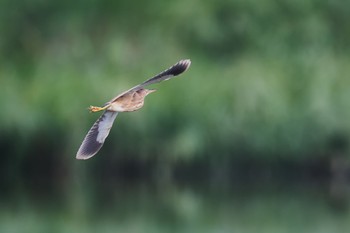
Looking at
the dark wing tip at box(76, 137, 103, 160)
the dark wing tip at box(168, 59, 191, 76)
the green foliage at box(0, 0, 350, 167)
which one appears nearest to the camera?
the dark wing tip at box(168, 59, 191, 76)

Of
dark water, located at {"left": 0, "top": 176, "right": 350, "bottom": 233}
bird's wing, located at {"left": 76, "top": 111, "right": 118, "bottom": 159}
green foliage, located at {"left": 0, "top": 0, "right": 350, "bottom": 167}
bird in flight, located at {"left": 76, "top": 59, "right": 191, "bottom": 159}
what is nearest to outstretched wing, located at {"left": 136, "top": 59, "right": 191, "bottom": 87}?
bird in flight, located at {"left": 76, "top": 59, "right": 191, "bottom": 159}

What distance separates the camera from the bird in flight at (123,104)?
600cm

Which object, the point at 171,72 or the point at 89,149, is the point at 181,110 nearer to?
the point at 89,149

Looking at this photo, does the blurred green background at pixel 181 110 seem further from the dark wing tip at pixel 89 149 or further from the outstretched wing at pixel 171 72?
the outstretched wing at pixel 171 72

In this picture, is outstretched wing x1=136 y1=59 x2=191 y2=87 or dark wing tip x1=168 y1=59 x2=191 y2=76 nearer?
outstretched wing x1=136 y1=59 x2=191 y2=87

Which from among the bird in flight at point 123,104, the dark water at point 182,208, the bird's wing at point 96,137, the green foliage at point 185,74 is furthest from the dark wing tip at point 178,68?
the green foliage at point 185,74

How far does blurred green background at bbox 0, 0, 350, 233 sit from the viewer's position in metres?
15.5

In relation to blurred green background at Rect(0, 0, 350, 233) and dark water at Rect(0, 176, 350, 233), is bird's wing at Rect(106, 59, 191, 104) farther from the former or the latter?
blurred green background at Rect(0, 0, 350, 233)

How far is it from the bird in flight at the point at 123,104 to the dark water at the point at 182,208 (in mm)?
6377

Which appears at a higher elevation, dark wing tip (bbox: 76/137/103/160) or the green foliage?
the green foliage

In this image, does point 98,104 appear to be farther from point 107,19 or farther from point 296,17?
point 296,17

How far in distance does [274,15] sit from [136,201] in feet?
17.7

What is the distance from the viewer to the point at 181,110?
1727cm

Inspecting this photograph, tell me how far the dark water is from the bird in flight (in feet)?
20.9
